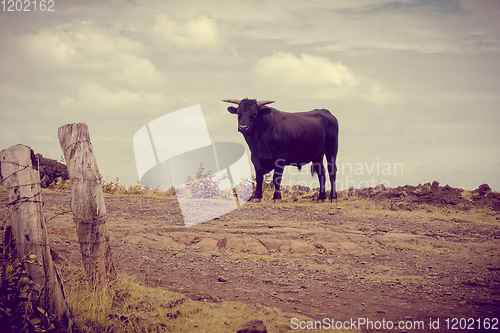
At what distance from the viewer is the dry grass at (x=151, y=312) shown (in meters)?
4.55

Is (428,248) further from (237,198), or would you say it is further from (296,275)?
(237,198)

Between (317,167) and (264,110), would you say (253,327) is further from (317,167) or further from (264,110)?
(317,167)

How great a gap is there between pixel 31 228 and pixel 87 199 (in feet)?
2.89

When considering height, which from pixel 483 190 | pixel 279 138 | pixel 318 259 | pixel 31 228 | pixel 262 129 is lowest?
pixel 318 259

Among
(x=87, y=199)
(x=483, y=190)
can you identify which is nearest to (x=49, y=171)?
(x=87, y=199)

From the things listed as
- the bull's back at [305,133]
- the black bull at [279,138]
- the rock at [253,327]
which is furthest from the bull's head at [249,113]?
the rock at [253,327]

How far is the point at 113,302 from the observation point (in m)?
4.88

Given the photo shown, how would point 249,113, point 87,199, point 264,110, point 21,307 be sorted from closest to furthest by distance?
point 21,307, point 87,199, point 249,113, point 264,110

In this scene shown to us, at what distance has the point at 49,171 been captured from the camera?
15.3 metres

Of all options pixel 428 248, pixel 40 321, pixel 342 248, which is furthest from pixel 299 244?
pixel 40 321

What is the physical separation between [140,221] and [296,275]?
4696mm

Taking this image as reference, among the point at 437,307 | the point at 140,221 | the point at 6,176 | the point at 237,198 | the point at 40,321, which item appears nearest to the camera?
the point at 40,321

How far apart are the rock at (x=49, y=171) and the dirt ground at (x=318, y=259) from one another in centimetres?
336

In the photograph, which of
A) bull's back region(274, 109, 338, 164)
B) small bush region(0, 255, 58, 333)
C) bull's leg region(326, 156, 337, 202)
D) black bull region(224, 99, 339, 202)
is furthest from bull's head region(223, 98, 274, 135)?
small bush region(0, 255, 58, 333)
